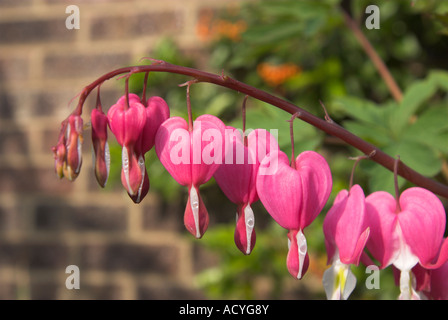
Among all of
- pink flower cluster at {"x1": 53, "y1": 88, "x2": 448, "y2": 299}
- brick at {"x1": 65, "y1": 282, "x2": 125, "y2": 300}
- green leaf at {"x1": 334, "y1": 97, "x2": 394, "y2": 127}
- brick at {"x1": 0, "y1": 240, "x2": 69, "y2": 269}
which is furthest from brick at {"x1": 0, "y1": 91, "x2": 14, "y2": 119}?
pink flower cluster at {"x1": 53, "y1": 88, "x2": 448, "y2": 299}

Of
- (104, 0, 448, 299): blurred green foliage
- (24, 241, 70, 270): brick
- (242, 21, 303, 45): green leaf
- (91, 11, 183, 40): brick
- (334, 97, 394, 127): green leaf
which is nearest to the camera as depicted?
(334, 97, 394, 127): green leaf

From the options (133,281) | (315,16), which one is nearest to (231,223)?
(133,281)

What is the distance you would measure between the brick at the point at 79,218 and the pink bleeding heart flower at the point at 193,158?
1421 mm

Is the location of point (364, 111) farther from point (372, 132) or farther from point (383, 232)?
point (383, 232)

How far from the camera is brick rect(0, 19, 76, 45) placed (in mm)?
2025

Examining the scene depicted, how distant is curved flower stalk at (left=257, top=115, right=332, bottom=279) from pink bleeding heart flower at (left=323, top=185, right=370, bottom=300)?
27mm

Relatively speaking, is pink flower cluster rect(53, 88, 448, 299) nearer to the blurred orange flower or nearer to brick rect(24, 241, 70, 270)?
the blurred orange flower

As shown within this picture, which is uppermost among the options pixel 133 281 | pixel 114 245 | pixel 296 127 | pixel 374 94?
pixel 374 94

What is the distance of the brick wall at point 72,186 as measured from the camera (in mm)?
1955

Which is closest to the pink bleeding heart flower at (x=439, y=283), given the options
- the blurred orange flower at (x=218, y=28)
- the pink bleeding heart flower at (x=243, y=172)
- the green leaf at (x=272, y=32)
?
the pink bleeding heart flower at (x=243, y=172)

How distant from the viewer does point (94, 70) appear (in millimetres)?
1990

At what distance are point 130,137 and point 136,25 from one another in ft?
4.82
